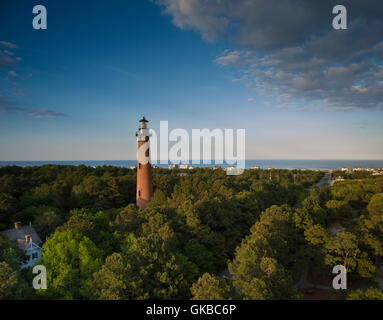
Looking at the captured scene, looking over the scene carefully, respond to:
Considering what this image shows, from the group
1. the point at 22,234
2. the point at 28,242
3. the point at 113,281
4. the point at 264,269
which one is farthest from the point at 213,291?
the point at 22,234

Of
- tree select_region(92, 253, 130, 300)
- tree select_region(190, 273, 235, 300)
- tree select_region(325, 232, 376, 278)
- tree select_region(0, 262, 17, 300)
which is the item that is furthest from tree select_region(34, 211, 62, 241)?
tree select_region(325, 232, 376, 278)

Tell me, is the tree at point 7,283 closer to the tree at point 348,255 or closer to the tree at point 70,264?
the tree at point 70,264

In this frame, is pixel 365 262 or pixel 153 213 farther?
pixel 153 213

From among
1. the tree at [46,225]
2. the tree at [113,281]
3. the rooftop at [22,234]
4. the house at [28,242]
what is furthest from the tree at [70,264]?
the tree at [46,225]

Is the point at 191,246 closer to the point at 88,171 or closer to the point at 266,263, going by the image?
the point at 266,263

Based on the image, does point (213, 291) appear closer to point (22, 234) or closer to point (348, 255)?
point (348, 255)
